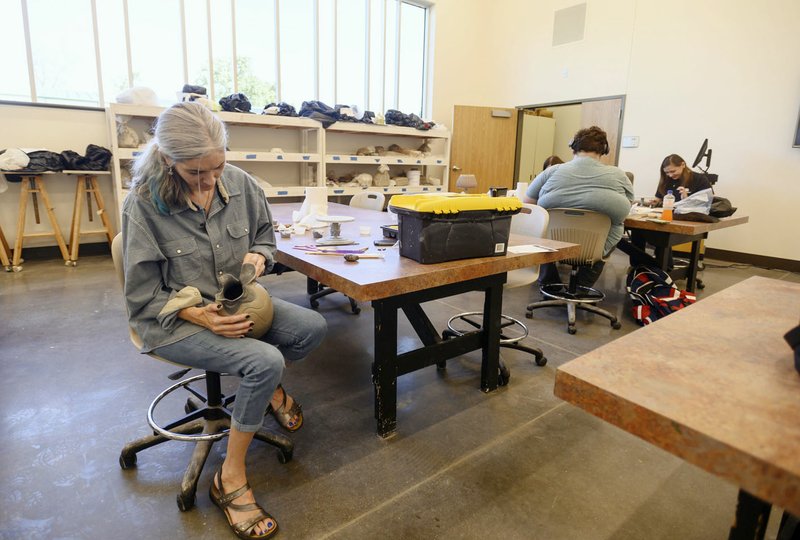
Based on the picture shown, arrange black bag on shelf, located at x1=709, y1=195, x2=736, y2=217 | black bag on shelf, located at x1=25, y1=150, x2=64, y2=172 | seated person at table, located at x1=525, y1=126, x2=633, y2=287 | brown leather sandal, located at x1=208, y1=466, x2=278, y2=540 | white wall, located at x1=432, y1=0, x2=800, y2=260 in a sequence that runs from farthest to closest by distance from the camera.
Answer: white wall, located at x1=432, y1=0, x2=800, y2=260
black bag on shelf, located at x1=25, y1=150, x2=64, y2=172
black bag on shelf, located at x1=709, y1=195, x2=736, y2=217
seated person at table, located at x1=525, y1=126, x2=633, y2=287
brown leather sandal, located at x1=208, y1=466, x2=278, y2=540

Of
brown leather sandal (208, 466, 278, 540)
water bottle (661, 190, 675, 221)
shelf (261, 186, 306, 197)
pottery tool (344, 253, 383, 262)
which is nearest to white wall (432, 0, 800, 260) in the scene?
water bottle (661, 190, 675, 221)

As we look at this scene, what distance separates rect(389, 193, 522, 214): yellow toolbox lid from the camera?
1595 millimetres

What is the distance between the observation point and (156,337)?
4.45ft

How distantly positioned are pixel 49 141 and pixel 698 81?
6.91 meters

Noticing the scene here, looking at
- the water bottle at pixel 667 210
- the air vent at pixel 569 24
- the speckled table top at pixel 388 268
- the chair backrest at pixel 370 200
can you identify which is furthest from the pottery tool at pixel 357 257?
the air vent at pixel 569 24

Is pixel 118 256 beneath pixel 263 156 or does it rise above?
beneath

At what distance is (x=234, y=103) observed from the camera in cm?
485

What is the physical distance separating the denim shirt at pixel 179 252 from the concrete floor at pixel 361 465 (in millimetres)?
565

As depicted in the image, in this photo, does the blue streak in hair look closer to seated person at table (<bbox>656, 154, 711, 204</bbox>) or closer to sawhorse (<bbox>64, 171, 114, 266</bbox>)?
sawhorse (<bbox>64, 171, 114, 266</bbox>)

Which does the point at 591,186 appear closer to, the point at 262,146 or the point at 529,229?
the point at 529,229

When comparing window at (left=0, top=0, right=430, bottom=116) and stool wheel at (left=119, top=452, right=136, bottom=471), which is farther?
window at (left=0, top=0, right=430, bottom=116)

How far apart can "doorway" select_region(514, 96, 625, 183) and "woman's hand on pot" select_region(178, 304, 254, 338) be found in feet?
19.6

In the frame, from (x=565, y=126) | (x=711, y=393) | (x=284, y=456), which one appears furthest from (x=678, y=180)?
(x=711, y=393)

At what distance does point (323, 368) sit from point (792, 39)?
18.3 ft
